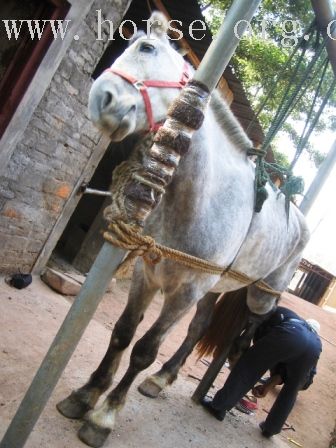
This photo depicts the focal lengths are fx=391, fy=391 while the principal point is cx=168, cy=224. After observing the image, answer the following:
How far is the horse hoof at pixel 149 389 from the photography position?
10.9ft

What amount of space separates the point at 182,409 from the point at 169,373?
320 mm

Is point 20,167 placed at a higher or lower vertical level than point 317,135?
lower

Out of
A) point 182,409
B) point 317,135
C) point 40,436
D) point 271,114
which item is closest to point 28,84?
point 40,436

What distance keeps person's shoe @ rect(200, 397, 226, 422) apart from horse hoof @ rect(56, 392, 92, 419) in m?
1.49

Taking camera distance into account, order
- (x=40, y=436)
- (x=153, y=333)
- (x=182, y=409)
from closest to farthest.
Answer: (x=40, y=436)
(x=153, y=333)
(x=182, y=409)

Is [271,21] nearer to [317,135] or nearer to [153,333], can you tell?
[317,135]

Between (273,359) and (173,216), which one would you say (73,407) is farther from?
(273,359)

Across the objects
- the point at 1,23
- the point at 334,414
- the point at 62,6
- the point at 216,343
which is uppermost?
the point at 62,6

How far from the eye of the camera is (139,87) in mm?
1830

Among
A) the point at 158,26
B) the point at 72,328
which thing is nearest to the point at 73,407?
the point at 72,328

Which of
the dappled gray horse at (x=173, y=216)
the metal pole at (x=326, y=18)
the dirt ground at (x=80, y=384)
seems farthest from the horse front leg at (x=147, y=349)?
the metal pole at (x=326, y=18)

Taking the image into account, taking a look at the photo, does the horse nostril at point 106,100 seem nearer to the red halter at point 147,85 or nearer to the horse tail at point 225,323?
the red halter at point 147,85

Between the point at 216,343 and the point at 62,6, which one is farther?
the point at 216,343

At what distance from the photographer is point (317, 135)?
19.1m
